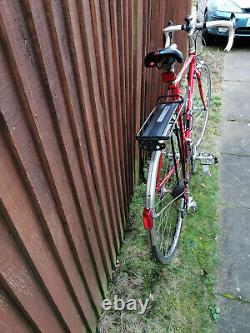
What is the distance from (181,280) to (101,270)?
27.9 inches

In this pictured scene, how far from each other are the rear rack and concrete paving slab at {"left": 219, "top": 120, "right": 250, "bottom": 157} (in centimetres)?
173

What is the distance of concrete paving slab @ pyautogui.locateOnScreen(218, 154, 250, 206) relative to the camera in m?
3.14

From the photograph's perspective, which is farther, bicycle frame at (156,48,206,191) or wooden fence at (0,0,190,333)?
bicycle frame at (156,48,206,191)

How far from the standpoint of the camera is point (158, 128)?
2.00m

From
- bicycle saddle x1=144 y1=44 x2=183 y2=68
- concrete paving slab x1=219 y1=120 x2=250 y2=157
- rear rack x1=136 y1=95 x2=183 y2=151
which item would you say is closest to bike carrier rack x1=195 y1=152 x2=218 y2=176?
concrete paving slab x1=219 y1=120 x2=250 y2=157

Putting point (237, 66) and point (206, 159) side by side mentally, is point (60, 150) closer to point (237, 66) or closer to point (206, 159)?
point (206, 159)

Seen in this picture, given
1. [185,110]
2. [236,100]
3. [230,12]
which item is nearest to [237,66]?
[230,12]

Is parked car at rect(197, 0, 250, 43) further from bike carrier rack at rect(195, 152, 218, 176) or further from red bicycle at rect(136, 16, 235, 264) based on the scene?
bike carrier rack at rect(195, 152, 218, 176)

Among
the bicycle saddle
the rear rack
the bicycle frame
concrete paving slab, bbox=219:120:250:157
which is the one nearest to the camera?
the rear rack

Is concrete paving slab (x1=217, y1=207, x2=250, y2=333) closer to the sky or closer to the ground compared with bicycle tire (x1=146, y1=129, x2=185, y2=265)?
closer to the ground

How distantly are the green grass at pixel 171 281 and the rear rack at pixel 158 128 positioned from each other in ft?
3.32

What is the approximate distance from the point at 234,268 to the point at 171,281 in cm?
54

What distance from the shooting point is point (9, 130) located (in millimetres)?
969

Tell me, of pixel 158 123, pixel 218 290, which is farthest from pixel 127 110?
pixel 218 290
